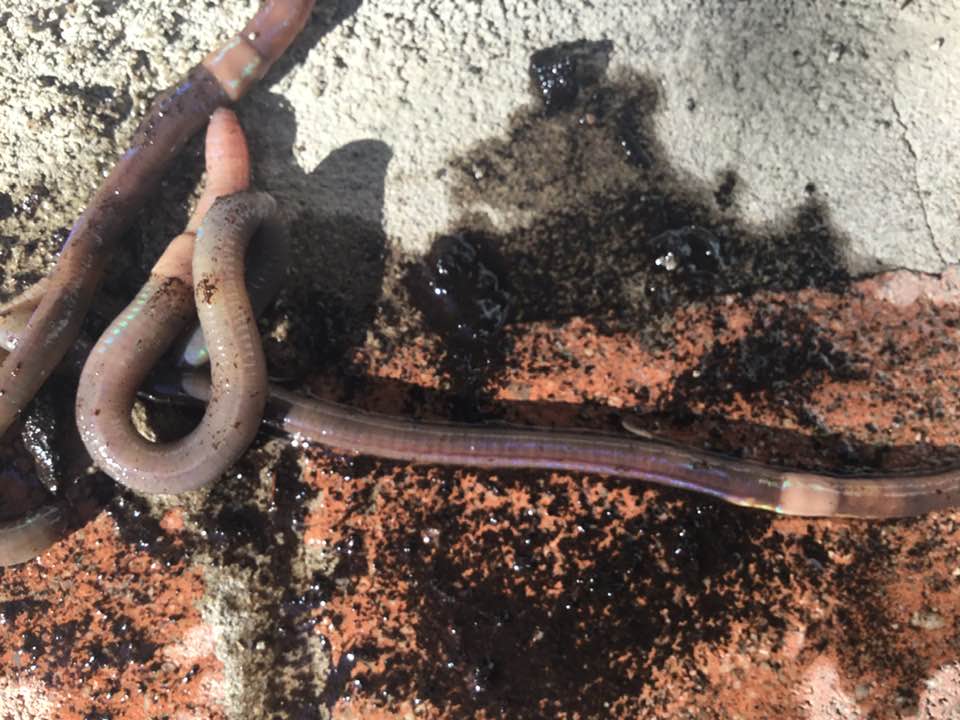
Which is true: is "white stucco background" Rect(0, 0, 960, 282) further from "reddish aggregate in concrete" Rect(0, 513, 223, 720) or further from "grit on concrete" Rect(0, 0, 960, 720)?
"reddish aggregate in concrete" Rect(0, 513, 223, 720)

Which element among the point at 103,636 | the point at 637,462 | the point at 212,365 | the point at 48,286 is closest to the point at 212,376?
the point at 212,365

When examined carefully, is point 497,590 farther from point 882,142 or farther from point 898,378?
point 882,142

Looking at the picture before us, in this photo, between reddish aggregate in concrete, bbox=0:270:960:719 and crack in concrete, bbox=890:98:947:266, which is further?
crack in concrete, bbox=890:98:947:266

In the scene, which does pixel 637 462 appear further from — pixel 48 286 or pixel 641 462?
pixel 48 286

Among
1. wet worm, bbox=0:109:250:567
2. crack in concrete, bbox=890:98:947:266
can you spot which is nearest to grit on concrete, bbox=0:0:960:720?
crack in concrete, bbox=890:98:947:266

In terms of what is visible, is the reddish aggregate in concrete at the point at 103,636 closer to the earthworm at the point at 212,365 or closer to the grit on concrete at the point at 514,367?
the grit on concrete at the point at 514,367

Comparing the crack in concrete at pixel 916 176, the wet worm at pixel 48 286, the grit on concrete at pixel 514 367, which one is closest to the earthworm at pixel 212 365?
the wet worm at pixel 48 286
